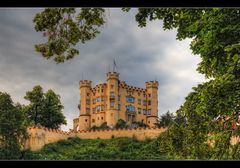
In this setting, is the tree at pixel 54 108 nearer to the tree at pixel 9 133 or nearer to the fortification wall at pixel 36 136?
the fortification wall at pixel 36 136

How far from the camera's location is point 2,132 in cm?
506

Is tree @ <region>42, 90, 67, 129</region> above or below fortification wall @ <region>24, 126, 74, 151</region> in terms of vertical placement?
above

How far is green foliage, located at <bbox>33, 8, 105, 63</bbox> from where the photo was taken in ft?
13.9

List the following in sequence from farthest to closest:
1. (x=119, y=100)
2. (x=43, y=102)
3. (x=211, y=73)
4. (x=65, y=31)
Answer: (x=119, y=100)
(x=43, y=102)
(x=211, y=73)
(x=65, y=31)

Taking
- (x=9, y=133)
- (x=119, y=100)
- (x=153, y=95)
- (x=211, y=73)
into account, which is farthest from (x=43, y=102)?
(x=211, y=73)

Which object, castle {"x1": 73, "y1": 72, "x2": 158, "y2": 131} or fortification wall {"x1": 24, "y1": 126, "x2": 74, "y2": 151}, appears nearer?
castle {"x1": 73, "y1": 72, "x2": 158, "y2": 131}

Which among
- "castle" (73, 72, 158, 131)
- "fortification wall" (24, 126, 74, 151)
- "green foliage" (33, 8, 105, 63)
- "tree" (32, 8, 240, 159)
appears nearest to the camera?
"green foliage" (33, 8, 105, 63)

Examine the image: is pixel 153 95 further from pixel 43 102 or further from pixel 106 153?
pixel 43 102

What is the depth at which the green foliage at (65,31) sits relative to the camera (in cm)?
424

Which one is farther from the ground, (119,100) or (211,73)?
(119,100)

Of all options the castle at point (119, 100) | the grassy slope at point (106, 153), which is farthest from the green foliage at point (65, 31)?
the grassy slope at point (106, 153)

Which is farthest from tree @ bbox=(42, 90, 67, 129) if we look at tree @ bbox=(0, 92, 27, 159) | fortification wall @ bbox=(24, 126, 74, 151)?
tree @ bbox=(0, 92, 27, 159)

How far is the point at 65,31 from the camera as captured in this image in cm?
485

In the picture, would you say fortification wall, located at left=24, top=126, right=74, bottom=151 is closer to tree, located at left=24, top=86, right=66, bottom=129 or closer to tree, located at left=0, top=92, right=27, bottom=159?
tree, located at left=0, top=92, right=27, bottom=159
